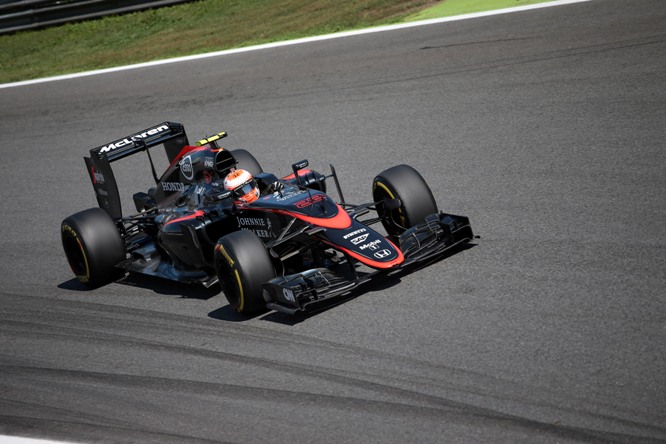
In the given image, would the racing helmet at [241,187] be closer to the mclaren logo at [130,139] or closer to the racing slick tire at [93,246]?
the racing slick tire at [93,246]

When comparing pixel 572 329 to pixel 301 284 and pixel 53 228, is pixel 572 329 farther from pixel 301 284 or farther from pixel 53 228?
pixel 53 228

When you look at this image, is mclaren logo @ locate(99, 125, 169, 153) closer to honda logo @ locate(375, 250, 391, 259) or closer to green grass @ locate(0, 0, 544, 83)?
honda logo @ locate(375, 250, 391, 259)

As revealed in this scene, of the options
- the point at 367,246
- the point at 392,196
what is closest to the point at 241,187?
the point at 392,196

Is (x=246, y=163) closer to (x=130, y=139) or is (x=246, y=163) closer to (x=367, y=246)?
(x=130, y=139)

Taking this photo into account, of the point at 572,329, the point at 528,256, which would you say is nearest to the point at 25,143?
the point at 528,256

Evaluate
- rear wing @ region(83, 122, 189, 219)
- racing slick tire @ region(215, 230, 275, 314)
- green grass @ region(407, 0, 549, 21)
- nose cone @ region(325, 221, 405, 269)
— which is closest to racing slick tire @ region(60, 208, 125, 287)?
rear wing @ region(83, 122, 189, 219)

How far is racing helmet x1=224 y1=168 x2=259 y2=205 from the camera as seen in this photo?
29.3 feet

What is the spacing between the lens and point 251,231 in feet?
27.5

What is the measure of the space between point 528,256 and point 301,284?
2247 mm

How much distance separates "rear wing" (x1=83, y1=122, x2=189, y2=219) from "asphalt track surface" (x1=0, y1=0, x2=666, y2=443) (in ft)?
3.32

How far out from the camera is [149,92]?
1741 cm

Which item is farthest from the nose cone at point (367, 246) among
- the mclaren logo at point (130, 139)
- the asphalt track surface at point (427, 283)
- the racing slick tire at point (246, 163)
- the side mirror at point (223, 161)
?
the mclaren logo at point (130, 139)

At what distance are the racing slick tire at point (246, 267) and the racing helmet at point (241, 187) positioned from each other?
796mm

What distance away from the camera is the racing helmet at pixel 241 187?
893cm
